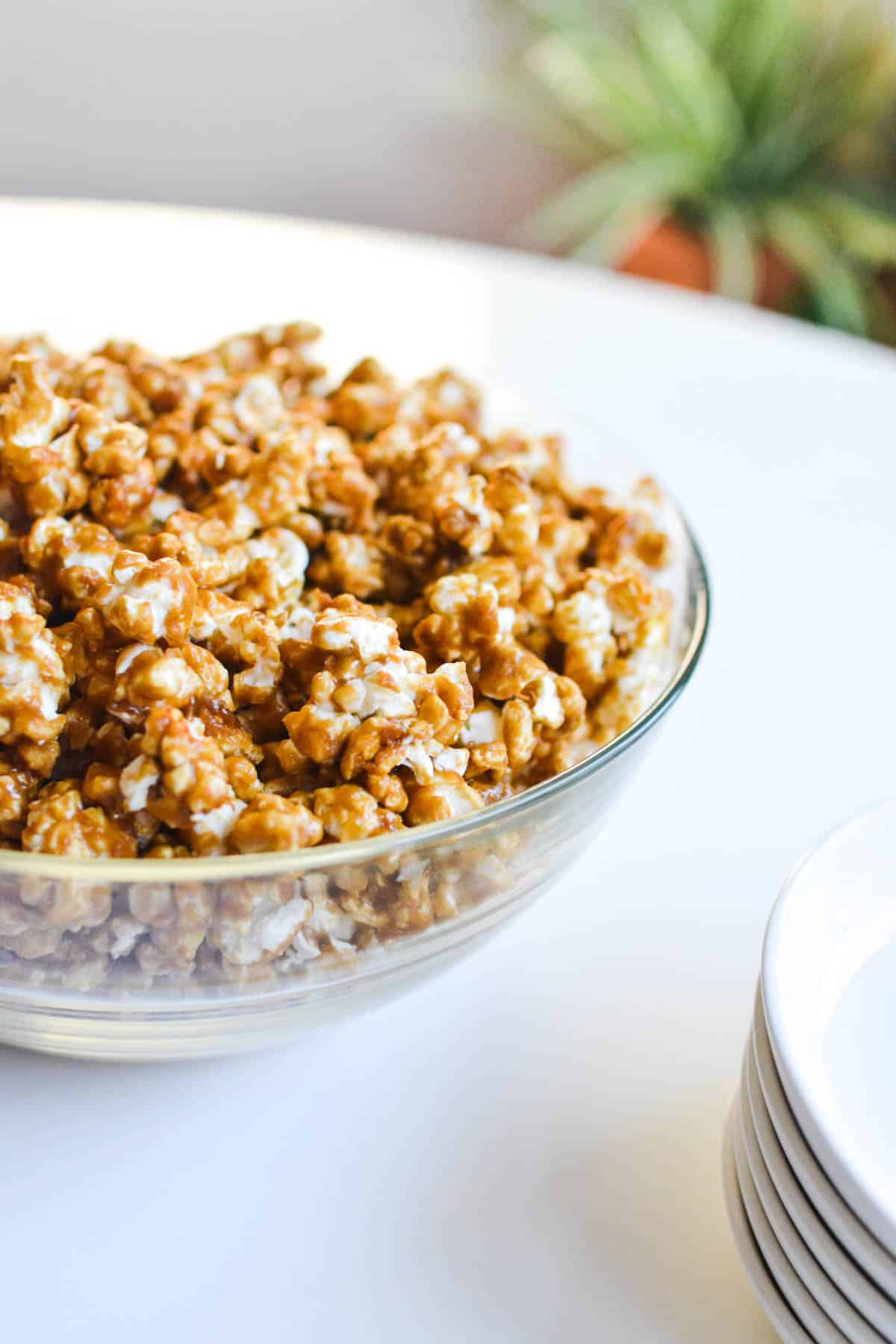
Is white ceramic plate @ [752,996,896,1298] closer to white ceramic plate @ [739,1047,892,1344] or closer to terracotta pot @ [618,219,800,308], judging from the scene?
white ceramic plate @ [739,1047,892,1344]

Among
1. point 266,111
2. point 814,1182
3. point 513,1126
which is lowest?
point 513,1126

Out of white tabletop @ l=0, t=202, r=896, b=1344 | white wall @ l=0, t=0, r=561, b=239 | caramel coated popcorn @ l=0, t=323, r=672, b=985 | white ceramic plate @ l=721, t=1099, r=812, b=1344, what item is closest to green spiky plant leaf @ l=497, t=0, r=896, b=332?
white wall @ l=0, t=0, r=561, b=239

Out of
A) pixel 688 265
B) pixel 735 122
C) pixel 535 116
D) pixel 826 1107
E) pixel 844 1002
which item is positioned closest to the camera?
pixel 826 1107

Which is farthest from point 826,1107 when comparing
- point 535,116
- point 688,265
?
point 535,116

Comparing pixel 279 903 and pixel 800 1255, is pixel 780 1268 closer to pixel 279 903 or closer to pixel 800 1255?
pixel 800 1255

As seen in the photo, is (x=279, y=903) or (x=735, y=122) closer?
(x=279, y=903)

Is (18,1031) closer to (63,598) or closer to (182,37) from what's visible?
(63,598)

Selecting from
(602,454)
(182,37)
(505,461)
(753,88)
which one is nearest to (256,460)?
(505,461)
